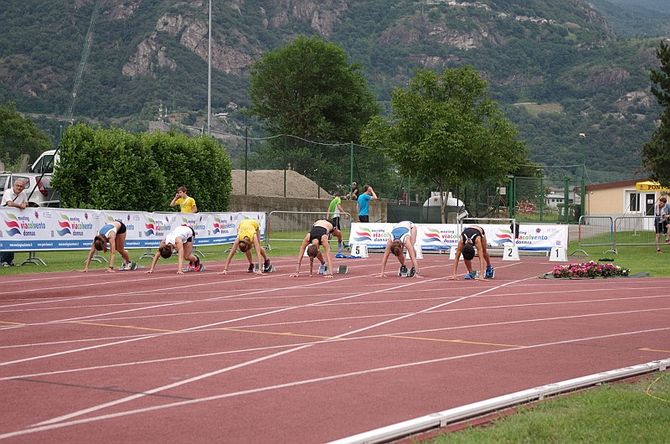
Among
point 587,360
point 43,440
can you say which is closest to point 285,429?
point 43,440

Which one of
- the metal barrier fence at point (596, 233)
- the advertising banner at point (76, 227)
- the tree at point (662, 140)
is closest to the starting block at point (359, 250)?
the advertising banner at point (76, 227)

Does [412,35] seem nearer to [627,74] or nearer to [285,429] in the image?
[627,74]

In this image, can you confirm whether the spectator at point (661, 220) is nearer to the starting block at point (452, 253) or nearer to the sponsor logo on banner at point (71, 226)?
the starting block at point (452, 253)

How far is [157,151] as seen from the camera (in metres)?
39.3

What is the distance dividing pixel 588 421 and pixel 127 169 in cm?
3036

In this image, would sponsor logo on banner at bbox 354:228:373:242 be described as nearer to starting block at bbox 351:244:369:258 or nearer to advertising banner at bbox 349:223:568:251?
advertising banner at bbox 349:223:568:251

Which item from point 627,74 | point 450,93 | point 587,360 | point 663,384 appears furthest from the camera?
point 627,74

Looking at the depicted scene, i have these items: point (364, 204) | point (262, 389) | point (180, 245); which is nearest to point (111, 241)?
point (180, 245)

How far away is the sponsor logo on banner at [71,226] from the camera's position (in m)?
25.3

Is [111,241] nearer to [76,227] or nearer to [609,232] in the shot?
[76,227]

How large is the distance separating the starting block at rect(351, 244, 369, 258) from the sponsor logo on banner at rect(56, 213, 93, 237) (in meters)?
8.60

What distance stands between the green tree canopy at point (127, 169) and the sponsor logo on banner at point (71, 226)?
9.53 meters

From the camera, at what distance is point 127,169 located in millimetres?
36312

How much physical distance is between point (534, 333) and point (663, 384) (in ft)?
12.5
